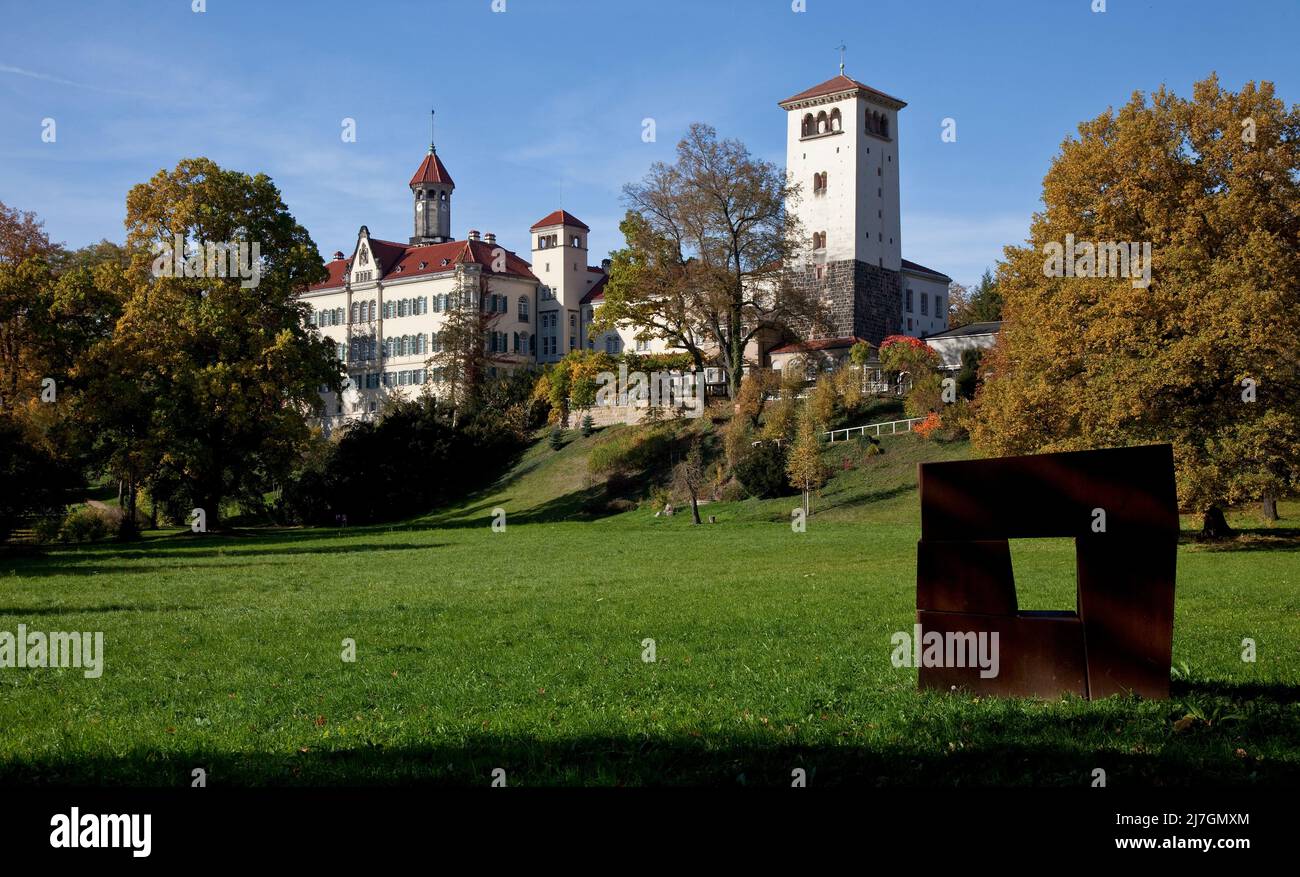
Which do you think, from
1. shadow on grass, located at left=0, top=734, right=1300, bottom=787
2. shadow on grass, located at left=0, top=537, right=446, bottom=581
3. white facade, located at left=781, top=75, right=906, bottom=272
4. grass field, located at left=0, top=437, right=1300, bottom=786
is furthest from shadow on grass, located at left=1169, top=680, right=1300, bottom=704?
white facade, located at left=781, top=75, right=906, bottom=272

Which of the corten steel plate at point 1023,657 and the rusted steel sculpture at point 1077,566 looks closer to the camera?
the rusted steel sculpture at point 1077,566

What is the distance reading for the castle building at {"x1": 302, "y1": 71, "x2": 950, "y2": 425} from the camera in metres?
84.9

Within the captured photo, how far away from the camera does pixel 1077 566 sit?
10234 mm

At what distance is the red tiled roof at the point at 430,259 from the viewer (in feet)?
Result: 329

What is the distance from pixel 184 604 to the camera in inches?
784

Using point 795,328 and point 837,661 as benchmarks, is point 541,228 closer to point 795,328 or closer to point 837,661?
point 795,328

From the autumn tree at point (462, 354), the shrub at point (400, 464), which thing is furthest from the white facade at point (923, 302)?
the shrub at point (400, 464)

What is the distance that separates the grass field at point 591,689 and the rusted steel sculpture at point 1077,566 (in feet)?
1.46

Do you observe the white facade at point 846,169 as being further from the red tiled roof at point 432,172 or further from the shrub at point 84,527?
Result: the shrub at point 84,527

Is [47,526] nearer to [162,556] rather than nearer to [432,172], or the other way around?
[162,556]

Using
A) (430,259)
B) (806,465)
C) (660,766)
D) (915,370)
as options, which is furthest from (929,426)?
(430,259)

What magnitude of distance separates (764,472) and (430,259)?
55163 mm

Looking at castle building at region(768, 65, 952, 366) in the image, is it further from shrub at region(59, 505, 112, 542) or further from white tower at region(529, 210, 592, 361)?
shrub at region(59, 505, 112, 542)

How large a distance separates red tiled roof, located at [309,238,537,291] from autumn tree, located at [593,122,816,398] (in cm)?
3146
